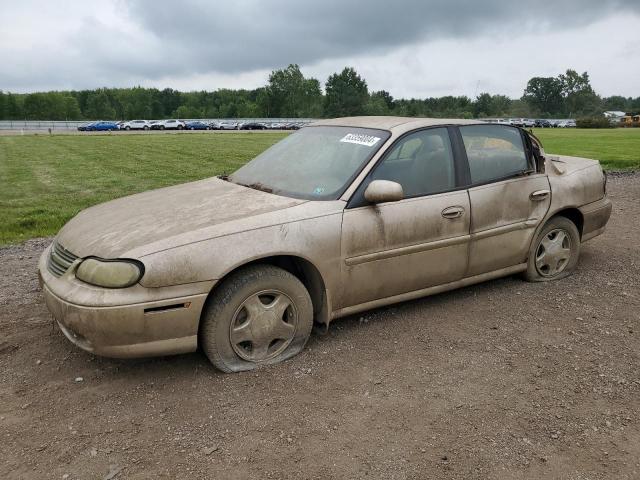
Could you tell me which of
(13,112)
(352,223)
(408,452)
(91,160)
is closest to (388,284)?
(352,223)

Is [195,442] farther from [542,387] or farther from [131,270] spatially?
[542,387]

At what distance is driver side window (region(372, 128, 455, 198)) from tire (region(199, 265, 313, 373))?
3.44 feet

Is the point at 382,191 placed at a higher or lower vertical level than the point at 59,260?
higher

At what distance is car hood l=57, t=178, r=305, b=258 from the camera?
3.22 m

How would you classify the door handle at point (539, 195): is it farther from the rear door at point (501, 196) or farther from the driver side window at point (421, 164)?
the driver side window at point (421, 164)

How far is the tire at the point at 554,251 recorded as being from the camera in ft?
15.8

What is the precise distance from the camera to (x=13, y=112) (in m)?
94.2

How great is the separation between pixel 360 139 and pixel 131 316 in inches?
83.2

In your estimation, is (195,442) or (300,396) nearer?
(195,442)

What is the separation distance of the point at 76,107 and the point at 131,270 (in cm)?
11339

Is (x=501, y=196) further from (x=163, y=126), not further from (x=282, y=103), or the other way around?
(x=282, y=103)

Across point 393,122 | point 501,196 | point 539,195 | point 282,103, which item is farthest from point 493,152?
point 282,103

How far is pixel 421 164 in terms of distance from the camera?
4113mm

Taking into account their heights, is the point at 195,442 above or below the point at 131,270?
below
